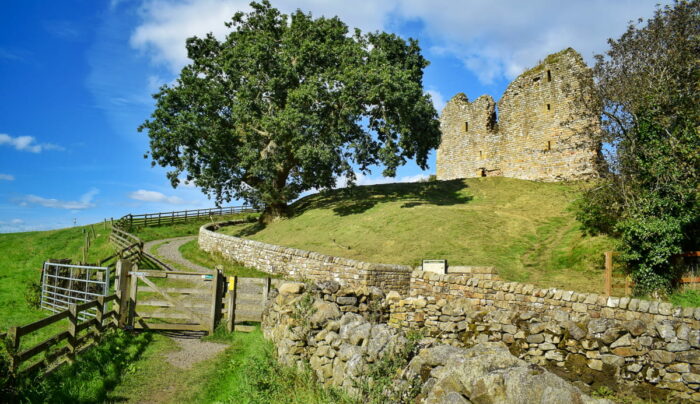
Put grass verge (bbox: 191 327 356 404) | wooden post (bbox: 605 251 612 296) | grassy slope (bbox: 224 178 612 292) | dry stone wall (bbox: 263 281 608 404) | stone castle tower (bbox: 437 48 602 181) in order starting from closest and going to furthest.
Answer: dry stone wall (bbox: 263 281 608 404), grass verge (bbox: 191 327 356 404), wooden post (bbox: 605 251 612 296), grassy slope (bbox: 224 178 612 292), stone castle tower (bbox: 437 48 602 181)

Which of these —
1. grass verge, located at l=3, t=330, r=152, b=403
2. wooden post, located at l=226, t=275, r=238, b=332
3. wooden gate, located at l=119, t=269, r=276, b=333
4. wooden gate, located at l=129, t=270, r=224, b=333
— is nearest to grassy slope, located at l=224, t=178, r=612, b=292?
wooden gate, located at l=119, t=269, r=276, b=333

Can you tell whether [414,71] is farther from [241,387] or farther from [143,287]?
[241,387]

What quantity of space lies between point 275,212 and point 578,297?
86.3 feet

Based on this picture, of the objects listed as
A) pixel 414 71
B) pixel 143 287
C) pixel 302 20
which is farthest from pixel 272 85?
pixel 143 287

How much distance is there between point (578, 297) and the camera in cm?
1004

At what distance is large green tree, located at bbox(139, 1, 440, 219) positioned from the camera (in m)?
28.2

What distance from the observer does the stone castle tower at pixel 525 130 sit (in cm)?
3222

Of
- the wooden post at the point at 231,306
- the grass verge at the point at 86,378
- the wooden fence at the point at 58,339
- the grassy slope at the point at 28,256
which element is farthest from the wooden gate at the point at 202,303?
the grassy slope at the point at 28,256

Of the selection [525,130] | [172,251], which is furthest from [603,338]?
[525,130]

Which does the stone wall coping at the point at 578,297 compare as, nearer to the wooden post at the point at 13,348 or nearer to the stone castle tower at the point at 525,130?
the wooden post at the point at 13,348

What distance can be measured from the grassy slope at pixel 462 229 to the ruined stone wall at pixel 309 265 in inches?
113

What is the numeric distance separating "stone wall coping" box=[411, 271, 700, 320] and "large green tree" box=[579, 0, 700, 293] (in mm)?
6021

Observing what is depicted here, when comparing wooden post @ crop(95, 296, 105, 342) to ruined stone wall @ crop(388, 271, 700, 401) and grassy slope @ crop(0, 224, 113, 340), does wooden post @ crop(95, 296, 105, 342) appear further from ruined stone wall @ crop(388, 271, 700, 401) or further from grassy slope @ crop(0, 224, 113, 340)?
ruined stone wall @ crop(388, 271, 700, 401)

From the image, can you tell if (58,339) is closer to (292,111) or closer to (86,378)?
(86,378)
